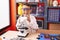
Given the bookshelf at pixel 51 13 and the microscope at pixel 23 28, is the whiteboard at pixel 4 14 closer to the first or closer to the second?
the microscope at pixel 23 28

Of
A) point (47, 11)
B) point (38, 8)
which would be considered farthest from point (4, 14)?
point (47, 11)

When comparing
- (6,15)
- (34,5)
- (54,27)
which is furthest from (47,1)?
(6,15)

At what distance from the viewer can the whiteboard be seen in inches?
110

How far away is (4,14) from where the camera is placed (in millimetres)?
2949

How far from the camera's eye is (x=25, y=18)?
7.48ft

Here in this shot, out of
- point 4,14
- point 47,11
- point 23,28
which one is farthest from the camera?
point 47,11

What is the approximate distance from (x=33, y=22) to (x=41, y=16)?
806 mm

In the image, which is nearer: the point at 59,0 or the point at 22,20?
the point at 22,20

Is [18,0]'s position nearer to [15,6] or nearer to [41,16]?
[15,6]

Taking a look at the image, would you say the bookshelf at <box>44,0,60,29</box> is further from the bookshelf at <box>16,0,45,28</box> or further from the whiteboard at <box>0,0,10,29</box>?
the whiteboard at <box>0,0,10,29</box>

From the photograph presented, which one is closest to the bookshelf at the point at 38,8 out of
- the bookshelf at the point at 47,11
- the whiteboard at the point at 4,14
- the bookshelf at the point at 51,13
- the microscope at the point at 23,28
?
the bookshelf at the point at 47,11

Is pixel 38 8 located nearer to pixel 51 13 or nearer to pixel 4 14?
pixel 51 13

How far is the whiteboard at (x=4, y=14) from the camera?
2.80 meters

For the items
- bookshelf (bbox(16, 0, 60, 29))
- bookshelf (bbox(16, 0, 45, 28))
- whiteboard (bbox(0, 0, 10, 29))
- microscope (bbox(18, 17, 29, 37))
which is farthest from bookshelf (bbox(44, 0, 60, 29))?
microscope (bbox(18, 17, 29, 37))
